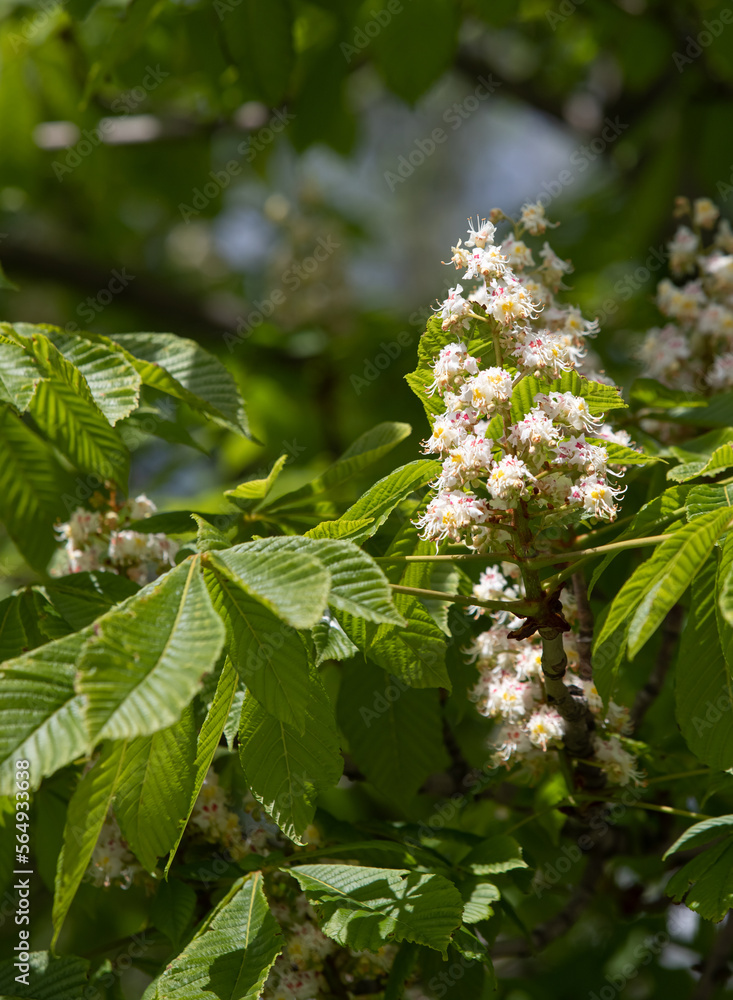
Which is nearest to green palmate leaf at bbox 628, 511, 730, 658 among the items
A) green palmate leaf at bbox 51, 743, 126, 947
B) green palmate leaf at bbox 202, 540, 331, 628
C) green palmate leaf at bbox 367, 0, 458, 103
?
green palmate leaf at bbox 202, 540, 331, 628

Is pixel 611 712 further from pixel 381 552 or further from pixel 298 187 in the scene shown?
pixel 298 187

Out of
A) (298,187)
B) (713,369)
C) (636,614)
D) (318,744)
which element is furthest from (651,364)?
(298,187)

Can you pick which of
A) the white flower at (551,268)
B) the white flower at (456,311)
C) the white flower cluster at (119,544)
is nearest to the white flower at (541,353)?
the white flower at (456,311)

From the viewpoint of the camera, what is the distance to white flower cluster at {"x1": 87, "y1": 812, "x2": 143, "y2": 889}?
2127 mm

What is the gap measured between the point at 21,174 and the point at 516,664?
13.2ft

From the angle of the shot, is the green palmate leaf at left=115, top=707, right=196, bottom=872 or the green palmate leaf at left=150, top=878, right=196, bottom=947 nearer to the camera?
the green palmate leaf at left=115, top=707, right=196, bottom=872

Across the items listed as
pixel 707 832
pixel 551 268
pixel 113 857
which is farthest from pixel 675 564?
pixel 113 857

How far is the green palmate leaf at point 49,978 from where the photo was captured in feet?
5.97

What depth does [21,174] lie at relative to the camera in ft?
15.6

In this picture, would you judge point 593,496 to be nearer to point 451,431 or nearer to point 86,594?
point 451,431

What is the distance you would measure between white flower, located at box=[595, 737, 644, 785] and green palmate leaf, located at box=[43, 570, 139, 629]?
3.60 ft

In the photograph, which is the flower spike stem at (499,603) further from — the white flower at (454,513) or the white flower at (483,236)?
the white flower at (483,236)

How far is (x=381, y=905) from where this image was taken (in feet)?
5.56

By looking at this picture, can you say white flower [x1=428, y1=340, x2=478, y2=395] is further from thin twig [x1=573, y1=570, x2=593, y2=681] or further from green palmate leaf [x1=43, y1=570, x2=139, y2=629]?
green palmate leaf [x1=43, y1=570, x2=139, y2=629]
